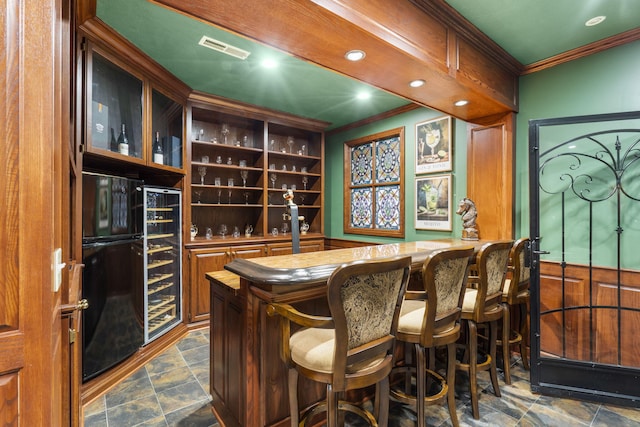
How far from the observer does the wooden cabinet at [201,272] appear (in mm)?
3535

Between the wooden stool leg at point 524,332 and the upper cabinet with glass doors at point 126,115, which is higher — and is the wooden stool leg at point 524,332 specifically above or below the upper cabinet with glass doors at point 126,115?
below

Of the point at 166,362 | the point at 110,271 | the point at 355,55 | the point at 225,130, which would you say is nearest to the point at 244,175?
the point at 225,130

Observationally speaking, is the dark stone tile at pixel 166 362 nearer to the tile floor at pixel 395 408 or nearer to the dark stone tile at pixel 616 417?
the tile floor at pixel 395 408

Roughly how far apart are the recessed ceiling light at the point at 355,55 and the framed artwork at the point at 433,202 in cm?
200

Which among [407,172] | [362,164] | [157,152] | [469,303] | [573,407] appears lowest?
[573,407]

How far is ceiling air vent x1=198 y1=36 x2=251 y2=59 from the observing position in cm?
238

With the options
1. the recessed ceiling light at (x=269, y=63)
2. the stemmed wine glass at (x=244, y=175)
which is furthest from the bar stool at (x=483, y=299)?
the stemmed wine glass at (x=244, y=175)

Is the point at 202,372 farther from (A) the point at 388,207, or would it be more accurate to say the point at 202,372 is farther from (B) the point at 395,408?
(A) the point at 388,207

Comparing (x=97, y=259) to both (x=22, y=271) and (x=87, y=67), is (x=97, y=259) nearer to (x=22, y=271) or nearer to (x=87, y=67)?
(x=87, y=67)

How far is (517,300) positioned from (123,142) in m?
3.57

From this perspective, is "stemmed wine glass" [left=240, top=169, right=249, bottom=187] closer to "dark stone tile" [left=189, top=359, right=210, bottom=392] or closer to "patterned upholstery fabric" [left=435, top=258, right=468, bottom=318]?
"dark stone tile" [left=189, top=359, right=210, bottom=392]

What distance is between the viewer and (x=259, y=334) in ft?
5.16

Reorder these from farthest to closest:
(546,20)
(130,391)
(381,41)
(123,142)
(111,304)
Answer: (123,142), (111,304), (130,391), (546,20), (381,41)

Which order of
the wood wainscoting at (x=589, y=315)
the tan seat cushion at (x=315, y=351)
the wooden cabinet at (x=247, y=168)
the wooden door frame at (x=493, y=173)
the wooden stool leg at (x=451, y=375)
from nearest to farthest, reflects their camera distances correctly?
1. the tan seat cushion at (x=315, y=351)
2. the wooden stool leg at (x=451, y=375)
3. the wood wainscoting at (x=589, y=315)
4. the wooden door frame at (x=493, y=173)
5. the wooden cabinet at (x=247, y=168)
